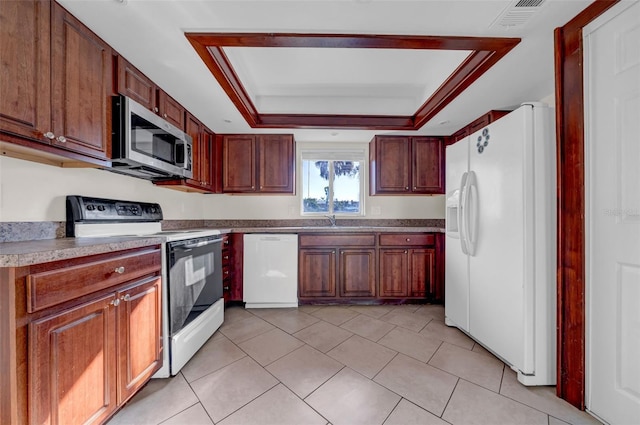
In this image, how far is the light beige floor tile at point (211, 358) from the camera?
65.1 inches

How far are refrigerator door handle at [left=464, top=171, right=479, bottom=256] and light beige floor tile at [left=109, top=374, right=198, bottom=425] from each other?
215 cm

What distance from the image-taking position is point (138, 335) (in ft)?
4.48

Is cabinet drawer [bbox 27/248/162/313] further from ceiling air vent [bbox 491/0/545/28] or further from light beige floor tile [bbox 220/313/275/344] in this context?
ceiling air vent [bbox 491/0/545/28]

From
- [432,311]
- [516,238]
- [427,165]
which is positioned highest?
[427,165]

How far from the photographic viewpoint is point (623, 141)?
3.78 feet

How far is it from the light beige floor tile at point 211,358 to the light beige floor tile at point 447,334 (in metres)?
1.62

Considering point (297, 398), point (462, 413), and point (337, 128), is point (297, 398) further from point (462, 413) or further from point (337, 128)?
point (337, 128)

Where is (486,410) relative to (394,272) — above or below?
below

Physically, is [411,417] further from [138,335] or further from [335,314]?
[138,335]

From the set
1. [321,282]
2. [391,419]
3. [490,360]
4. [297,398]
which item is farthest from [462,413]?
[321,282]

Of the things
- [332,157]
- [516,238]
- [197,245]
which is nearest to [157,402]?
[197,245]

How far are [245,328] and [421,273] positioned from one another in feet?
6.64

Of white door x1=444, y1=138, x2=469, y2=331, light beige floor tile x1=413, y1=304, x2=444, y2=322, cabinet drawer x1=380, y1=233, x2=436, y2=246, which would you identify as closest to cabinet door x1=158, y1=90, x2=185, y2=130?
cabinet drawer x1=380, y1=233, x2=436, y2=246

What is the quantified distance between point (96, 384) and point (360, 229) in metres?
2.40
